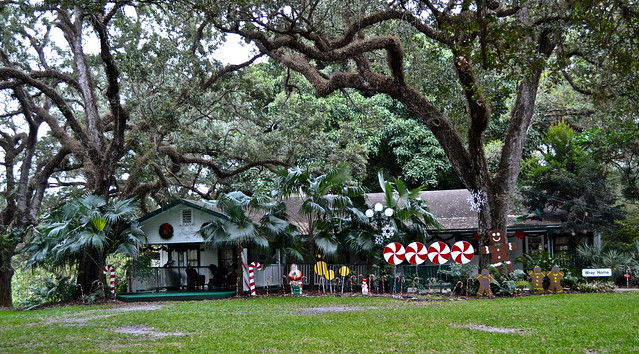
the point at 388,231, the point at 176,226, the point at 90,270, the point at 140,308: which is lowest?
the point at 140,308

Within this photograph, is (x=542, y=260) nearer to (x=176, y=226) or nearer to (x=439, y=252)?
(x=439, y=252)

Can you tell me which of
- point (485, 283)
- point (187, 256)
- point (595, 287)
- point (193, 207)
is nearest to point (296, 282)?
point (193, 207)

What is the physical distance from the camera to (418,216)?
68.7 ft

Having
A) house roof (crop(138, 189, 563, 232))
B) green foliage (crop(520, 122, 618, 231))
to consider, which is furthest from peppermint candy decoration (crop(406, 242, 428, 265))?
green foliage (crop(520, 122, 618, 231))

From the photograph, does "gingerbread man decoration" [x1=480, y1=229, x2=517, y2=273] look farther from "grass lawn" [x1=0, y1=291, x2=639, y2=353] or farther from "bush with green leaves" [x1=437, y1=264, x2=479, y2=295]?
"grass lawn" [x1=0, y1=291, x2=639, y2=353]

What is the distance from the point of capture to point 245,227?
19562 mm

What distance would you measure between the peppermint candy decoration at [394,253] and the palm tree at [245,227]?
304 centimetres

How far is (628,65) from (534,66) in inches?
61.2

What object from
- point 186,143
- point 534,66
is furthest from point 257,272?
point 534,66

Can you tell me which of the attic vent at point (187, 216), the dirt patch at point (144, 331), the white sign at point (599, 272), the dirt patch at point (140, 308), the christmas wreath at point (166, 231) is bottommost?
the dirt patch at point (140, 308)

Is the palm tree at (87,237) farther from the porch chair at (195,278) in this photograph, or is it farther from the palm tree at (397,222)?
the palm tree at (397,222)

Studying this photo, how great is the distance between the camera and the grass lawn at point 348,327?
9391 millimetres

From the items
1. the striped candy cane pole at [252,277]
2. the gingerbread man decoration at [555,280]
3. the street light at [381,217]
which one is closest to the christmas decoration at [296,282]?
the striped candy cane pole at [252,277]

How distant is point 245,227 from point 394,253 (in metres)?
4.70
